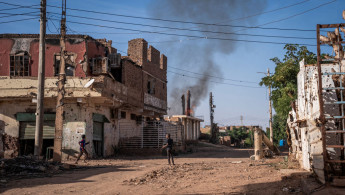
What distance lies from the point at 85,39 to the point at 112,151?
8458 millimetres

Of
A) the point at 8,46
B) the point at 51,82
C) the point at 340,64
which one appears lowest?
the point at 340,64

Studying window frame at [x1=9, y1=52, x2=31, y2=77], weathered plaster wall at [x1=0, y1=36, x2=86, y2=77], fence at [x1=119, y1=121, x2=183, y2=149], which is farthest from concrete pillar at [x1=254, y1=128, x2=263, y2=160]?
window frame at [x1=9, y1=52, x2=31, y2=77]

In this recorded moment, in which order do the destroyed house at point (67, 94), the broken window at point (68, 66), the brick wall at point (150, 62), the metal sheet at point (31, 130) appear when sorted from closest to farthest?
the destroyed house at point (67, 94)
the metal sheet at point (31, 130)
the broken window at point (68, 66)
the brick wall at point (150, 62)

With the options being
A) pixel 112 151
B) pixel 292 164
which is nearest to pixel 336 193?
pixel 292 164

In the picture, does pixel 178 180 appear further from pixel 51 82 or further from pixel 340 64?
pixel 51 82

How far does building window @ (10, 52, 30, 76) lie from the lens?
23391 millimetres

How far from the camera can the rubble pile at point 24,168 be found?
Answer: 12031mm

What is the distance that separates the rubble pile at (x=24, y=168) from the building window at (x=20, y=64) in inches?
414

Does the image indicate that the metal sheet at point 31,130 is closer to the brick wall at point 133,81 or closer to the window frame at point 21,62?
the window frame at point 21,62

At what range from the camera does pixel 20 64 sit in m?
23.4

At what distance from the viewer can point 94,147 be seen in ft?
79.7

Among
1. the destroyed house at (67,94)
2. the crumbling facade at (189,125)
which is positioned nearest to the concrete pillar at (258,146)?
the destroyed house at (67,94)

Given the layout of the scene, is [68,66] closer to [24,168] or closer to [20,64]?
[20,64]

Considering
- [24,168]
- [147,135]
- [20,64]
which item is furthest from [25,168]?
[147,135]
